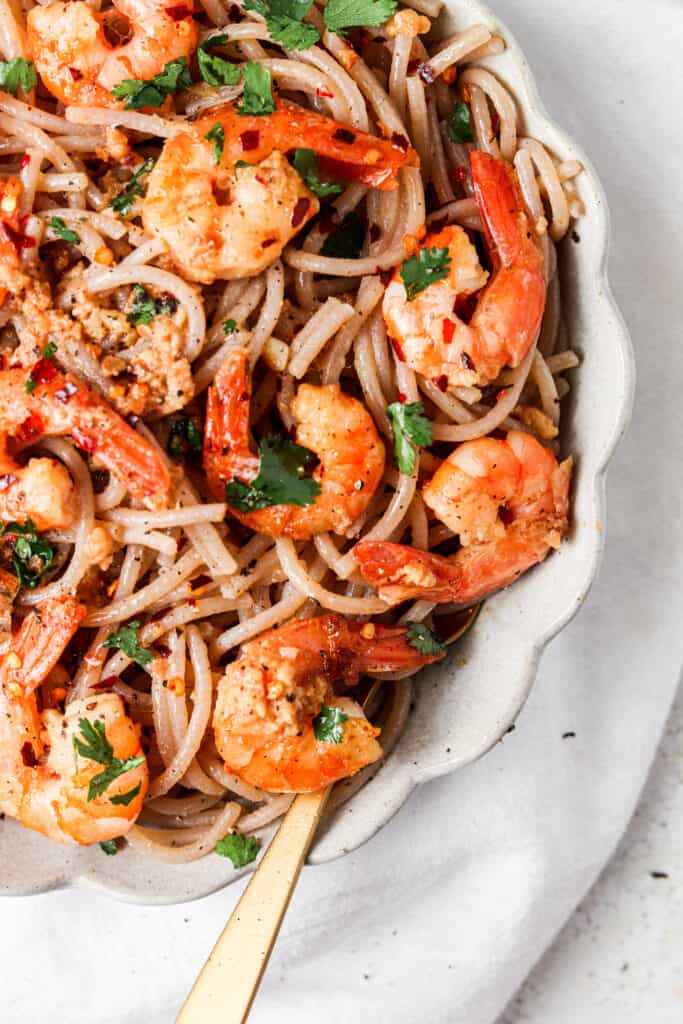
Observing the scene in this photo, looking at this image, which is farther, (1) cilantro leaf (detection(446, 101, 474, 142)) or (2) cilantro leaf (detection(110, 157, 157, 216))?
(1) cilantro leaf (detection(446, 101, 474, 142))

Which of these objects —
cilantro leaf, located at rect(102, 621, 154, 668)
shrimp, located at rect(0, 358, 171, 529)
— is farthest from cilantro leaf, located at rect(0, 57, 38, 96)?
cilantro leaf, located at rect(102, 621, 154, 668)

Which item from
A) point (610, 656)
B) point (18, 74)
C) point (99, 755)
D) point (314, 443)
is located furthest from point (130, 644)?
point (610, 656)

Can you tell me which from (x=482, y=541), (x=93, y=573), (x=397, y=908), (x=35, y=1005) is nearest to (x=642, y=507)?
(x=482, y=541)

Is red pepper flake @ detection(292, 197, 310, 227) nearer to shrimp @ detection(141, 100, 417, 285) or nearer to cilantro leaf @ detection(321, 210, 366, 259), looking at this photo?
shrimp @ detection(141, 100, 417, 285)

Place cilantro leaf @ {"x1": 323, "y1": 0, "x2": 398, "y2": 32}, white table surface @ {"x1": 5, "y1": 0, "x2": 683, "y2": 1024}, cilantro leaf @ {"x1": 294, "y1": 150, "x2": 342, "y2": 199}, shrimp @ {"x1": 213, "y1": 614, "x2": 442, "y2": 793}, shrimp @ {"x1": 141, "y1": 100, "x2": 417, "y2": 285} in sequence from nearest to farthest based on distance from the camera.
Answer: shrimp @ {"x1": 141, "y1": 100, "x2": 417, "y2": 285} → cilantro leaf @ {"x1": 294, "y1": 150, "x2": 342, "y2": 199} → shrimp @ {"x1": 213, "y1": 614, "x2": 442, "y2": 793} → cilantro leaf @ {"x1": 323, "y1": 0, "x2": 398, "y2": 32} → white table surface @ {"x1": 5, "y1": 0, "x2": 683, "y2": 1024}

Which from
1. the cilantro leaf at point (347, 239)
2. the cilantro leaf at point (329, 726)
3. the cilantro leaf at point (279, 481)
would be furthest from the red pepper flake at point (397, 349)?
the cilantro leaf at point (329, 726)

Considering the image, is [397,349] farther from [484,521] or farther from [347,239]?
[484,521]

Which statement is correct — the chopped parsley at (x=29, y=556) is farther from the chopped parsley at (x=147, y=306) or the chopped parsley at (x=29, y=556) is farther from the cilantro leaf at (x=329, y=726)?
the cilantro leaf at (x=329, y=726)
